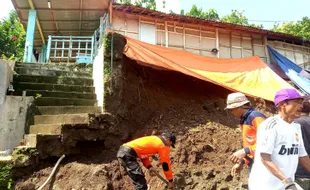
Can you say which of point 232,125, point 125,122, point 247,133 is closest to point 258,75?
point 232,125

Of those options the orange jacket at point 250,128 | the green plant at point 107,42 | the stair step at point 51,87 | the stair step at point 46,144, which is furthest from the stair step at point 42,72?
the orange jacket at point 250,128

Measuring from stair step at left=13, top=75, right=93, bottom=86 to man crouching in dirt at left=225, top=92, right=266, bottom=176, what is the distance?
4.82 m

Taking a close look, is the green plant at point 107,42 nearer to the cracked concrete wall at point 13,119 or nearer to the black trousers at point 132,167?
the cracked concrete wall at point 13,119

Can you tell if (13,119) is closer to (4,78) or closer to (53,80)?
(4,78)

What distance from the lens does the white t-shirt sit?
2.11 metres

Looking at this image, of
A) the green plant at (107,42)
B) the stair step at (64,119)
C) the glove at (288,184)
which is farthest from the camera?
the green plant at (107,42)

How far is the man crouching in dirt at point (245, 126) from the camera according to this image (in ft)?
8.72

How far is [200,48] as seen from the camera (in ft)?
35.7

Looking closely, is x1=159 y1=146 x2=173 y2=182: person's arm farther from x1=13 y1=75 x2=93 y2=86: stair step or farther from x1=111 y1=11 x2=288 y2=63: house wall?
x1=111 y1=11 x2=288 y2=63: house wall

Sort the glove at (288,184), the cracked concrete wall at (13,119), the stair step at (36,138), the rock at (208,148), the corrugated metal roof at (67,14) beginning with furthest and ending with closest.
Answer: the corrugated metal roof at (67,14) → the rock at (208,148) → the cracked concrete wall at (13,119) → the stair step at (36,138) → the glove at (288,184)

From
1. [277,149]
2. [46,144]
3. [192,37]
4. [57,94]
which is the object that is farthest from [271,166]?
[192,37]

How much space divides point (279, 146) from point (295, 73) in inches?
348

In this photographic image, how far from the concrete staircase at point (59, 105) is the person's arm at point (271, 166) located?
3.59m

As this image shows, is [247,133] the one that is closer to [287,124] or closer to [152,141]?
[287,124]
